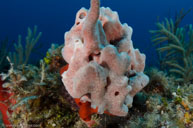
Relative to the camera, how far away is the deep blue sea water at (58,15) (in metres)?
71.4

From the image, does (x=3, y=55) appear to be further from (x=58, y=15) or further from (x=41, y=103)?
(x=58, y=15)

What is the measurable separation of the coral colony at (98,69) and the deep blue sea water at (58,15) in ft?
200

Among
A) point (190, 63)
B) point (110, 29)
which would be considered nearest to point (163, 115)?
point (110, 29)

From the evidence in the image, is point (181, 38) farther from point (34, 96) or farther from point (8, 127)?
point (8, 127)

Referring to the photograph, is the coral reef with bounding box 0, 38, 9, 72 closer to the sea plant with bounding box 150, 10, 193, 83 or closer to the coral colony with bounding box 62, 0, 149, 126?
the coral colony with bounding box 62, 0, 149, 126

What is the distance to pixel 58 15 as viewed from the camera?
10244cm

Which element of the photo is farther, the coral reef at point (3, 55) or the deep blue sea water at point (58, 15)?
the deep blue sea water at point (58, 15)

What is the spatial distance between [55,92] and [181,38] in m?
5.60

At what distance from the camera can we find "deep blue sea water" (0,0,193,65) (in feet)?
234

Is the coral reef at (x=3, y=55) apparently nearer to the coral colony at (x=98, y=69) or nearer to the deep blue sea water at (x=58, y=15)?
the coral colony at (x=98, y=69)

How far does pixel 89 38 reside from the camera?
5.82 feet

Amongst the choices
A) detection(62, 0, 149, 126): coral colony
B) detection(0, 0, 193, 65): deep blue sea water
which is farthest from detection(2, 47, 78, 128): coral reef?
detection(0, 0, 193, 65): deep blue sea water

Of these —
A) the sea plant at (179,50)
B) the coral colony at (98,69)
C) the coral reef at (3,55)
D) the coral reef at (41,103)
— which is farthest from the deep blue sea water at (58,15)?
the coral colony at (98,69)

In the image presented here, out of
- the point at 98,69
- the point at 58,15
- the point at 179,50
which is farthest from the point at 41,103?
the point at 58,15
